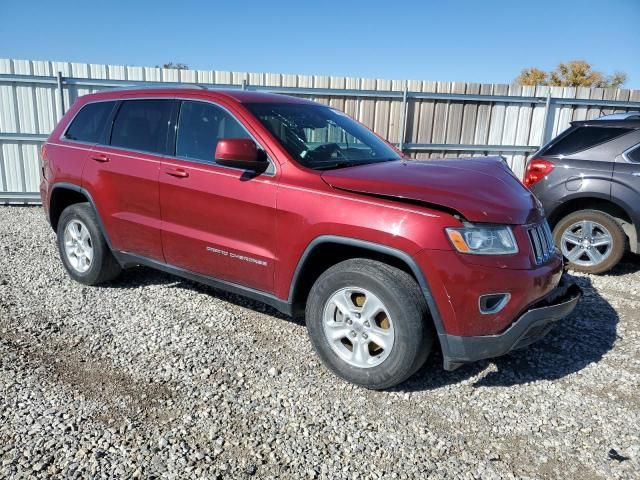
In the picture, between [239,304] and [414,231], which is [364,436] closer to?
[414,231]

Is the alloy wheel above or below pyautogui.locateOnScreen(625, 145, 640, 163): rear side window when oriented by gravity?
below

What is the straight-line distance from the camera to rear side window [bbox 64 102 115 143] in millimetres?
4664

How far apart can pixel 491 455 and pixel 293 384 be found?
1.26 metres

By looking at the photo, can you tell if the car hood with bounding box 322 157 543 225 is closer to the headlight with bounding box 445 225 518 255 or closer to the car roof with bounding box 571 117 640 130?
the headlight with bounding box 445 225 518 255

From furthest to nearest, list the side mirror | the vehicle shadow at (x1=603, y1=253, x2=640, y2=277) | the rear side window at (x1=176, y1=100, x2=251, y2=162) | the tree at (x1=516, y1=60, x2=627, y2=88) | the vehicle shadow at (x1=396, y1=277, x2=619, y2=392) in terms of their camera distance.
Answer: the tree at (x1=516, y1=60, x2=627, y2=88)
the vehicle shadow at (x1=603, y1=253, x2=640, y2=277)
the rear side window at (x1=176, y1=100, x2=251, y2=162)
the vehicle shadow at (x1=396, y1=277, x2=619, y2=392)
the side mirror

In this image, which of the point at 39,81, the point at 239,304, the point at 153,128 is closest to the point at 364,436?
the point at 239,304

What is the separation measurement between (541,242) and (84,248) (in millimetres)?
4011

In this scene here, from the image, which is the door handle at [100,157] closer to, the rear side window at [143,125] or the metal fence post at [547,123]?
the rear side window at [143,125]

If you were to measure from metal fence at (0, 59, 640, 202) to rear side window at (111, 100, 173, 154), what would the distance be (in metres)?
4.48

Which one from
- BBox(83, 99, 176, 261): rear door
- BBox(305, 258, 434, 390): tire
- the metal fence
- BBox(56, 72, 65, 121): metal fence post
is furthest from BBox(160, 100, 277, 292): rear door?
BBox(56, 72, 65, 121): metal fence post

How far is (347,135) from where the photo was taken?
4141mm

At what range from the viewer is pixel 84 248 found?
487 centimetres

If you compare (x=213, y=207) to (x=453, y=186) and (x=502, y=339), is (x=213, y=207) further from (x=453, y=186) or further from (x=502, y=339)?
(x=502, y=339)

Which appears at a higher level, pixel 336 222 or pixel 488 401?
pixel 336 222
